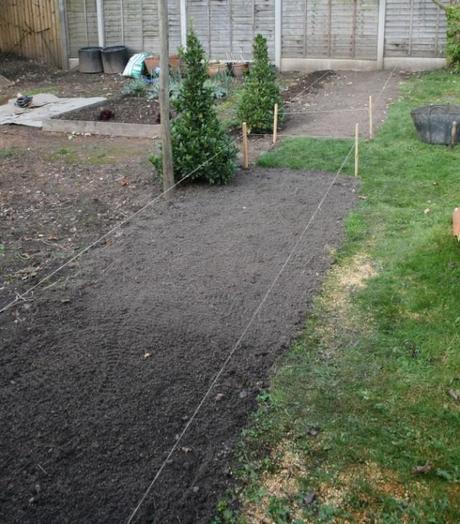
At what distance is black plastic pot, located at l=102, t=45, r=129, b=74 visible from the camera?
21.5 m

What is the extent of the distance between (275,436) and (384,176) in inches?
257

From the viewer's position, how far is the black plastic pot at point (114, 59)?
21.5 metres

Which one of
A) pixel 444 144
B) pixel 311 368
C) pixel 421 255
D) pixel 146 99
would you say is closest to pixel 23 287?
pixel 311 368

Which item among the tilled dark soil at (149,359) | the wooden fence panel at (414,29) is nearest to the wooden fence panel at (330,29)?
the wooden fence panel at (414,29)

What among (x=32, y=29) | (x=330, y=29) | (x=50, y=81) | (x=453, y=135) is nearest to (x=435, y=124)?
(x=453, y=135)

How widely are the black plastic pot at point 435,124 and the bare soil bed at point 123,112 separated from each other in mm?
5396

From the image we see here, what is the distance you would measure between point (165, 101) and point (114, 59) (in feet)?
43.5

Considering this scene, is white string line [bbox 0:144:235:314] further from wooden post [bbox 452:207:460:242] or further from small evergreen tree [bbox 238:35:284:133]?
wooden post [bbox 452:207:460:242]

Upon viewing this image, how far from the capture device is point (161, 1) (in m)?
8.72

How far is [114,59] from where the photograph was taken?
2150cm

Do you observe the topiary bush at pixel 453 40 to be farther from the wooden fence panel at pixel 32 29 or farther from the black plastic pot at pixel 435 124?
the wooden fence panel at pixel 32 29

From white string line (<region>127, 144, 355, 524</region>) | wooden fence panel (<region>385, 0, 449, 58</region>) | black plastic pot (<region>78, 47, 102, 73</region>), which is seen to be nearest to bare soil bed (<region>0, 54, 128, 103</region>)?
black plastic pot (<region>78, 47, 102, 73</region>)

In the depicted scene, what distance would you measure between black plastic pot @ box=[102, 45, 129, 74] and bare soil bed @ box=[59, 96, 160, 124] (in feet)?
18.5

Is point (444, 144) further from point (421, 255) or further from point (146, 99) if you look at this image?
point (146, 99)
